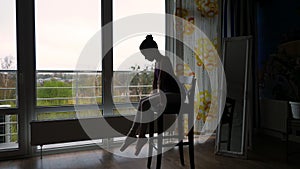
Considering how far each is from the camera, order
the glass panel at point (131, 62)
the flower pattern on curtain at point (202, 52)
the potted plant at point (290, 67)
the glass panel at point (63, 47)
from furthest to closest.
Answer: the flower pattern on curtain at point (202, 52)
the glass panel at point (131, 62)
the potted plant at point (290, 67)
the glass panel at point (63, 47)

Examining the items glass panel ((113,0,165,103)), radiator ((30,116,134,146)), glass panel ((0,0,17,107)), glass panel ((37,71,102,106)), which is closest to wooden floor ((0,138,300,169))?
radiator ((30,116,134,146))

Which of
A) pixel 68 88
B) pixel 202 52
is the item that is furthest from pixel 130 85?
pixel 202 52

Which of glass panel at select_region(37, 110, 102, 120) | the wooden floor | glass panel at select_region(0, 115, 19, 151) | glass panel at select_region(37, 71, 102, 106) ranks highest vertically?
glass panel at select_region(37, 71, 102, 106)

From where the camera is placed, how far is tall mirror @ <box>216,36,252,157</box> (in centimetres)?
344

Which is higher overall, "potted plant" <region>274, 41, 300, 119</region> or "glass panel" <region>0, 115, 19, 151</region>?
"potted plant" <region>274, 41, 300, 119</region>

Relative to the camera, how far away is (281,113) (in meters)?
3.97

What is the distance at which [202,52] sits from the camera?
13.4ft

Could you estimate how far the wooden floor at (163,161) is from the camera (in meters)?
2.92

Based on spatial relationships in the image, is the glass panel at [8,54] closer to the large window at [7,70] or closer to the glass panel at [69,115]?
the large window at [7,70]

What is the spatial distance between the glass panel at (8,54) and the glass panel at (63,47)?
0.94ft

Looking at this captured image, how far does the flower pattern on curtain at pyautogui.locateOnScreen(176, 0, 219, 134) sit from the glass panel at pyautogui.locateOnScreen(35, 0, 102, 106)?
1406 mm

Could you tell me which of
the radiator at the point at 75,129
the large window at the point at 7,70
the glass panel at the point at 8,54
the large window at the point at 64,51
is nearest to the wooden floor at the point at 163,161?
the radiator at the point at 75,129

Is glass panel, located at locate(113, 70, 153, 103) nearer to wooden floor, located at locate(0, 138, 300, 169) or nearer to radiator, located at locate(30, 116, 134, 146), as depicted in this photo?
radiator, located at locate(30, 116, 134, 146)

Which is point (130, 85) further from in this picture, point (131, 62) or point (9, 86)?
point (9, 86)
